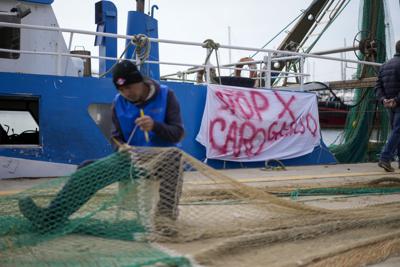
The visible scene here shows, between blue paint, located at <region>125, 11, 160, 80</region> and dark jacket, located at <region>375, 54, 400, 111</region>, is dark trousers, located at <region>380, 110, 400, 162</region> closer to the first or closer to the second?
dark jacket, located at <region>375, 54, 400, 111</region>

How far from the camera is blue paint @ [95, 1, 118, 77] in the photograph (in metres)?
9.84

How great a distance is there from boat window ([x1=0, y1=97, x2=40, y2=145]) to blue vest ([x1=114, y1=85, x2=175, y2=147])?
14.4 ft

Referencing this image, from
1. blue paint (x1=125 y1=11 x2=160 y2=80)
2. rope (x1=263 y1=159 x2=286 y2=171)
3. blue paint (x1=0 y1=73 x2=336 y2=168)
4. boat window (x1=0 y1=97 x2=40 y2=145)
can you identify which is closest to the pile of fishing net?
blue paint (x1=0 y1=73 x2=336 y2=168)

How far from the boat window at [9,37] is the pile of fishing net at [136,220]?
17.5 feet

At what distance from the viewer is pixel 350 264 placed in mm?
2752

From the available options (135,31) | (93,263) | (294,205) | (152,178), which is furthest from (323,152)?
(93,263)

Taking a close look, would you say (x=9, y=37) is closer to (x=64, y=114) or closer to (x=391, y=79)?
(x=64, y=114)

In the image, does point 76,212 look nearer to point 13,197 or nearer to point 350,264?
point 13,197

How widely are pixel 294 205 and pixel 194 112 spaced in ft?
17.0

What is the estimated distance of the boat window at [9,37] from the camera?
7823 mm

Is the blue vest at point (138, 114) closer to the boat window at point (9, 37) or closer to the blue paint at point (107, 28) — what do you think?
the boat window at point (9, 37)

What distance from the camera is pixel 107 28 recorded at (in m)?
9.98

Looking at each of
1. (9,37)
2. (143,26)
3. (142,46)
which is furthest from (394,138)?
(9,37)

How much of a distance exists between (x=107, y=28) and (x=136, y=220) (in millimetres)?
7502
